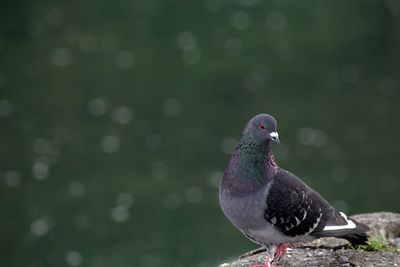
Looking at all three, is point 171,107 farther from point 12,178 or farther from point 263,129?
point 263,129

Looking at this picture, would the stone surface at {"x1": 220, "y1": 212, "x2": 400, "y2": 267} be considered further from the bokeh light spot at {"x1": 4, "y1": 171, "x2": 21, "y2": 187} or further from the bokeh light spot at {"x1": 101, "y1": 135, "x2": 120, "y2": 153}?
the bokeh light spot at {"x1": 101, "y1": 135, "x2": 120, "y2": 153}

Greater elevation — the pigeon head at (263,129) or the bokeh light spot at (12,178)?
the pigeon head at (263,129)

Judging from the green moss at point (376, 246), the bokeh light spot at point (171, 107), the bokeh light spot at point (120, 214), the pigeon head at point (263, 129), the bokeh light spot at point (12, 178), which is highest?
the pigeon head at point (263, 129)

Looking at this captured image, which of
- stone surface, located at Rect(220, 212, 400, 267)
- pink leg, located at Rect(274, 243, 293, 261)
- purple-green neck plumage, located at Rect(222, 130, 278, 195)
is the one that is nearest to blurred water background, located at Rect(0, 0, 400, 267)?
stone surface, located at Rect(220, 212, 400, 267)

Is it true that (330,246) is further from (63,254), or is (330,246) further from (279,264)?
(63,254)

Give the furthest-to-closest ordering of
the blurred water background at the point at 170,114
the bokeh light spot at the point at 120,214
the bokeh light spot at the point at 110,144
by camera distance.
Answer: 1. the bokeh light spot at the point at 110,144
2. the bokeh light spot at the point at 120,214
3. the blurred water background at the point at 170,114

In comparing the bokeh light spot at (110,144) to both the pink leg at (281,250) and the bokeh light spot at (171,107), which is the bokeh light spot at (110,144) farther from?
the pink leg at (281,250)

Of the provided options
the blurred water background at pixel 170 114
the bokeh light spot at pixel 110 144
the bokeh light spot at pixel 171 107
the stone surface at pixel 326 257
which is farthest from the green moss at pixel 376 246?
the bokeh light spot at pixel 171 107

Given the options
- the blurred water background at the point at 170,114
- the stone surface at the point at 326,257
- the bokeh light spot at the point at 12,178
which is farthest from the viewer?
the bokeh light spot at the point at 12,178

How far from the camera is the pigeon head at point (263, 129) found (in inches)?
181

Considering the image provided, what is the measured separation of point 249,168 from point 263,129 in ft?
0.96

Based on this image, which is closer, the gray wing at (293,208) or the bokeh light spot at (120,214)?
the gray wing at (293,208)

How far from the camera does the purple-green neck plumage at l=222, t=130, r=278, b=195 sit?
4664mm

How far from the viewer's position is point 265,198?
15.3 feet
